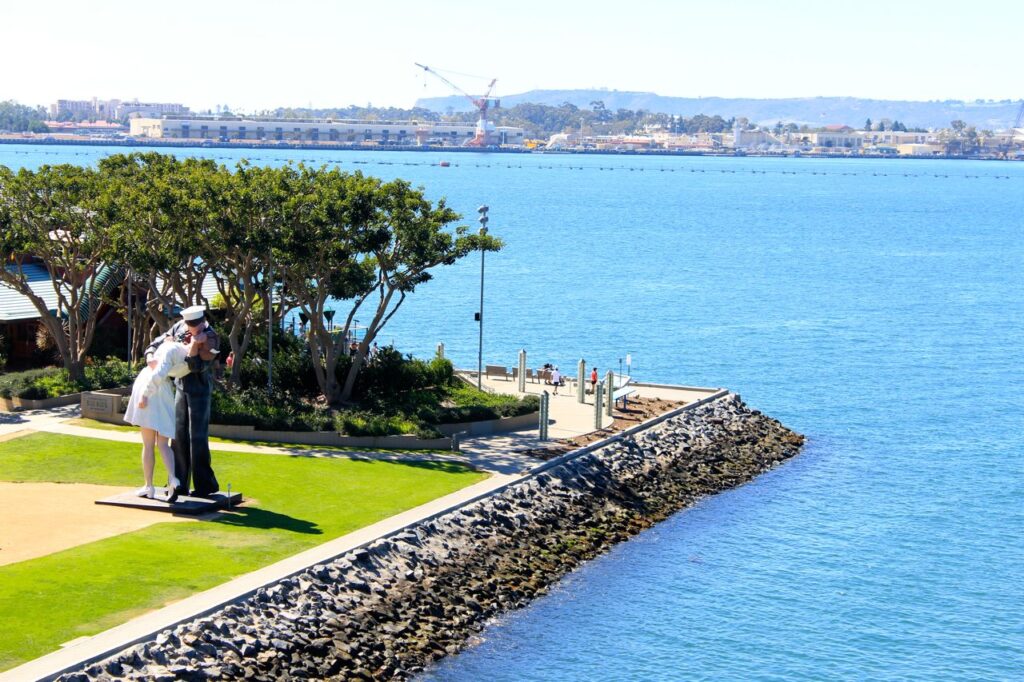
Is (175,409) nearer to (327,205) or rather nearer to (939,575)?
(327,205)

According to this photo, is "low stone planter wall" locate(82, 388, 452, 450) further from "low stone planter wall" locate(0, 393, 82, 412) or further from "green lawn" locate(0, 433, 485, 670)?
"low stone planter wall" locate(0, 393, 82, 412)

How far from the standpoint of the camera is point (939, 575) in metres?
44.2

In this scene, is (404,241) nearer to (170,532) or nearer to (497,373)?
(497,373)

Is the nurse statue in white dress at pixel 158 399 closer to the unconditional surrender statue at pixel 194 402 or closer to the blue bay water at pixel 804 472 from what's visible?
the unconditional surrender statue at pixel 194 402

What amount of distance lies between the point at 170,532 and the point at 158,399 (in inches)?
134

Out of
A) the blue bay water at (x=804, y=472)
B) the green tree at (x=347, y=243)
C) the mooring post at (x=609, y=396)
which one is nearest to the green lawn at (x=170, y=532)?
the blue bay water at (x=804, y=472)

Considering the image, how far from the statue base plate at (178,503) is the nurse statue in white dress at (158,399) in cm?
29

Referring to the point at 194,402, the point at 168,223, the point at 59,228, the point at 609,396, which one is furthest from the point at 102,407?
the point at 609,396

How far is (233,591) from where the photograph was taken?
3183cm

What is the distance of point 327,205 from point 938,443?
30.1 meters

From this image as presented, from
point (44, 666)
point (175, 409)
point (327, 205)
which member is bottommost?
point (44, 666)

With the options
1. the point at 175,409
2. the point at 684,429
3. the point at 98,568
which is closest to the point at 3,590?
the point at 98,568

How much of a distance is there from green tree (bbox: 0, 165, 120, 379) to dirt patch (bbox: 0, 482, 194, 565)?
46.4 feet

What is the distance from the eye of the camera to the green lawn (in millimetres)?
29734
